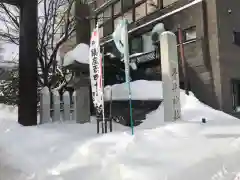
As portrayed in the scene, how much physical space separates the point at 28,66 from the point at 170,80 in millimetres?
5188

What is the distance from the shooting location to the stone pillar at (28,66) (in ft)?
33.1

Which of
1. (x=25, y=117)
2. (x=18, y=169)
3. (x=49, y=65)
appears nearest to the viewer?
(x=18, y=169)

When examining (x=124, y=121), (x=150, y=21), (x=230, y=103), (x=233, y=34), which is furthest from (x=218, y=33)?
(x=124, y=121)

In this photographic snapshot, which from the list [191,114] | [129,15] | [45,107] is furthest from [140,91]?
[129,15]

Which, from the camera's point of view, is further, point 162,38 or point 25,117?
point 25,117

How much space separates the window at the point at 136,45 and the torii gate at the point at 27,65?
19.8 feet

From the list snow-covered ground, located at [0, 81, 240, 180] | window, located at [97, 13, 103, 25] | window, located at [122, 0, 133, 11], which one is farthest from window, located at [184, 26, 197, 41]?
window, located at [97, 13, 103, 25]

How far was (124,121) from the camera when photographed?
10234mm

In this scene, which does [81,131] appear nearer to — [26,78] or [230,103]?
[26,78]

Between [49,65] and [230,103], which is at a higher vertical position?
[49,65]

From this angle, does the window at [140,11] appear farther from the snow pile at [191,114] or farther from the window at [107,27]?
the snow pile at [191,114]

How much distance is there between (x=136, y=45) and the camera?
608 inches

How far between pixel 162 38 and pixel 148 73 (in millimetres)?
5387

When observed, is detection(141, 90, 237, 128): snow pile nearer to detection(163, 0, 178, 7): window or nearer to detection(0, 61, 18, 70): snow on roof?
detection(163, 0, 178, 7): window
